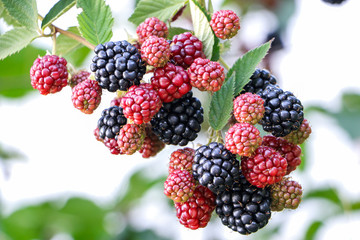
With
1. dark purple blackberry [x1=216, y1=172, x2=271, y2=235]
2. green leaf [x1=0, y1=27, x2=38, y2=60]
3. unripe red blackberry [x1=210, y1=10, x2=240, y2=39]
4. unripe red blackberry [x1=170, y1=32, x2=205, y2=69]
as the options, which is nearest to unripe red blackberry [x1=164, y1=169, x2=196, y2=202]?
dark purple blackberry [x1=216, y1=172, x2=271, y2=235]

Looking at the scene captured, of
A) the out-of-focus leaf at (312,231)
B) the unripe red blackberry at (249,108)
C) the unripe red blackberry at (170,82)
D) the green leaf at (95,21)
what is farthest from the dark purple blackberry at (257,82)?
the out-of-focus leaf at (312,231)

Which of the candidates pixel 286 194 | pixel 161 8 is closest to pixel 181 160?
pixel 286 194

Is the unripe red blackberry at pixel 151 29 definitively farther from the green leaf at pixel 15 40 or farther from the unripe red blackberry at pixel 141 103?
the green leaf at pixel 15 40

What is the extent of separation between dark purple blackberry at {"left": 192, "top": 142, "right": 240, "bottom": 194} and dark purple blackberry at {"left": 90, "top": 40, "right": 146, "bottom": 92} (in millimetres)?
414

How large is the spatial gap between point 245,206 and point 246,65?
589 millimetres

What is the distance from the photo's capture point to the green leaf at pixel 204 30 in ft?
6.25

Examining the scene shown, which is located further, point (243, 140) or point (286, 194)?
point (286, 194)

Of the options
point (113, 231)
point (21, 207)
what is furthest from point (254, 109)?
point (21, 207)

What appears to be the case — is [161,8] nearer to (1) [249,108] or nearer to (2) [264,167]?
(1) [249,108]

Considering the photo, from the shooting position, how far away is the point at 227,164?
1756mm

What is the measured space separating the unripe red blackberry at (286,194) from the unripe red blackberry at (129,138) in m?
0.61

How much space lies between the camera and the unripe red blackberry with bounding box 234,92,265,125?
5.64 ft

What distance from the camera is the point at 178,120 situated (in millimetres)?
1854

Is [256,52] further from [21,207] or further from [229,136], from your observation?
[21,207]
